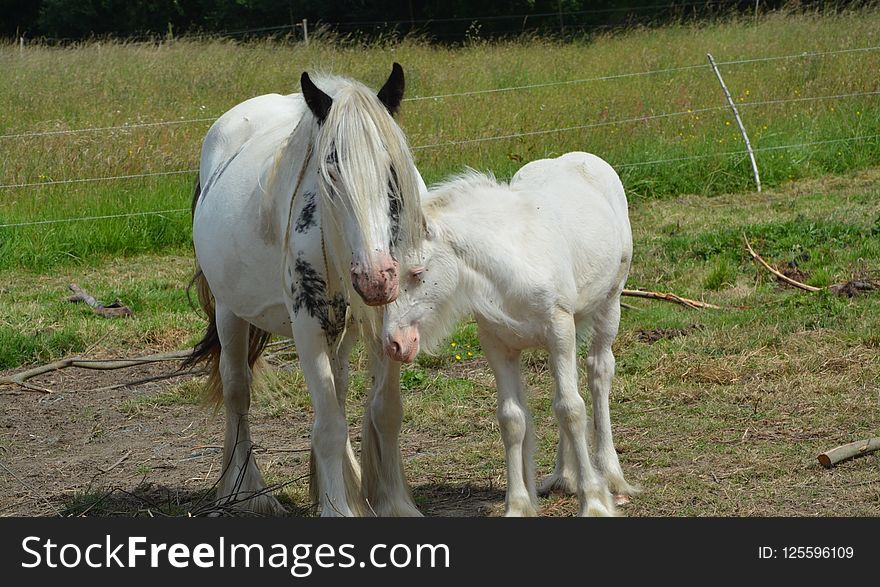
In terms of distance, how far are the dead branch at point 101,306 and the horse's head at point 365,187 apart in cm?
458

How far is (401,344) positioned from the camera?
369 cm

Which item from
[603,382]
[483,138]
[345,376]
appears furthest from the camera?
[483,138]

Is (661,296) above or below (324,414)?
below

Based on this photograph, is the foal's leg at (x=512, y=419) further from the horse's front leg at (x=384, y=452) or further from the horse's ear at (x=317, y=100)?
the horse's ear at (x=317, y=100)

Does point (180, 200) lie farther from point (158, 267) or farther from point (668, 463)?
A: point (668, 463)

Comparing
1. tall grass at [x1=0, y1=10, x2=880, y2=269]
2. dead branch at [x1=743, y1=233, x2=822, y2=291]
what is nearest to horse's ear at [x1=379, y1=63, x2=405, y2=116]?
dead branch at [x1=743, y1=233, x2=822, y2=291]

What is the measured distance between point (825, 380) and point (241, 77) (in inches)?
409

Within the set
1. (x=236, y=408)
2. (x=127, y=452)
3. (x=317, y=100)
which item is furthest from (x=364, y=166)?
(x=127, y=452)

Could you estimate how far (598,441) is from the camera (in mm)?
4512

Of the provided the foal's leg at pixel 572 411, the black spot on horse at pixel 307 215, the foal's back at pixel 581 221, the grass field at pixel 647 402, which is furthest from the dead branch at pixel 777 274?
the black spot on horse at pixel 307 215

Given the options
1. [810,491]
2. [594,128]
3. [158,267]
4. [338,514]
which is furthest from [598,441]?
[594,128]

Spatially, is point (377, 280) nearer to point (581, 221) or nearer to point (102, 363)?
point (581, 221)

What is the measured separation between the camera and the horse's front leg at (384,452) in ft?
14.3

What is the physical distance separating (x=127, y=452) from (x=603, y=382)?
2.59 m
